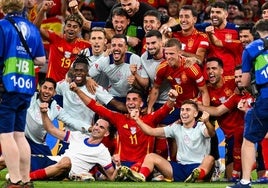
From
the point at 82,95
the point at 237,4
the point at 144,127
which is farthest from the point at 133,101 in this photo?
the point at 237,4

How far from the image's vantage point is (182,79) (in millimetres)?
14430

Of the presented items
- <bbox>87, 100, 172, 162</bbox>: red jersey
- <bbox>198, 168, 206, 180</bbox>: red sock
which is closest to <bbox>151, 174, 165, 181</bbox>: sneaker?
<bbox>87, 100, 172, 162</bbox>: red jersey

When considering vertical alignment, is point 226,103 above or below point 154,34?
below

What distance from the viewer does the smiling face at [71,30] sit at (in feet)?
51.9

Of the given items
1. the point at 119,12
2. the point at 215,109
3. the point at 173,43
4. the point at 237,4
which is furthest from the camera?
the point at 237,4

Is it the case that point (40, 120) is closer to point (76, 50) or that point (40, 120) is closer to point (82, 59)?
point (82, 59)

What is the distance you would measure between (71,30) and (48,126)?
8.33 feet

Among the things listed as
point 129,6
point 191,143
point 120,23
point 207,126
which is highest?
point 129,6

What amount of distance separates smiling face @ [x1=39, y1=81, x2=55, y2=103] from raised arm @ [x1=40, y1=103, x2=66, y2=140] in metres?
0.44

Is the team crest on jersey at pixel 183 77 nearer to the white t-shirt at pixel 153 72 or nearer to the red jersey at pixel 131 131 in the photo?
the white t-shirt at pixel 153 72

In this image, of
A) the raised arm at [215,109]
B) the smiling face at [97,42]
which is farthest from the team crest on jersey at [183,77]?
the smiling face at [97,42]

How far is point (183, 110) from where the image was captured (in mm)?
13703

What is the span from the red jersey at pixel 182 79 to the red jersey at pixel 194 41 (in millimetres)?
839

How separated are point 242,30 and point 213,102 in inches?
51.9
